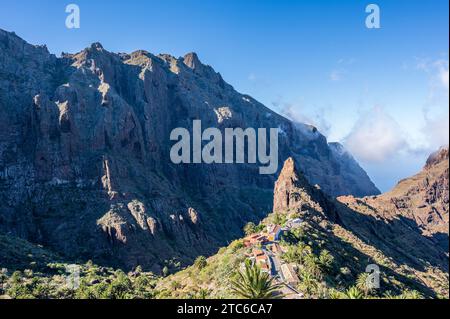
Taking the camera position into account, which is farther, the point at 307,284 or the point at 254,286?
the point at 307,284

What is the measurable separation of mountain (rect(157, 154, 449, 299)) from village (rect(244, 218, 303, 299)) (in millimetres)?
161

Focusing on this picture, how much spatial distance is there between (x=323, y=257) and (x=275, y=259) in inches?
303

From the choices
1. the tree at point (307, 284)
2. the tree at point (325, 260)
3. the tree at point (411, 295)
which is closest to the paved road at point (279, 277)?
the tree at point (307, 284)

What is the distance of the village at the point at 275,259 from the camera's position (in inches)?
2141

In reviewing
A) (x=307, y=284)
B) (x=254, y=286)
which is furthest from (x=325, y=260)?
(x=254, y=286)

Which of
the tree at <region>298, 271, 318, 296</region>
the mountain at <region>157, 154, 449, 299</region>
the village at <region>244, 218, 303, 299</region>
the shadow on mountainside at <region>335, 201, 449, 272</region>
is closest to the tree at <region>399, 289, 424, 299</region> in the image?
the mountain at <region>157, 154, 449, 299</region>

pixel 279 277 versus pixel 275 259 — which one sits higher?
pixel 275 259

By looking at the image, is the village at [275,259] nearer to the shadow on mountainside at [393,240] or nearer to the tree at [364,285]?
the tree at [364,285]

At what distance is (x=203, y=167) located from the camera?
199875mm

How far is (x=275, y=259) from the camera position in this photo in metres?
65.6

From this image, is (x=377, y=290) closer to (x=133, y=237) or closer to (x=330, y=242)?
(x=330, y=242)

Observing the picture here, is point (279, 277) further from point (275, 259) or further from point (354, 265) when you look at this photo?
point (354, 265)

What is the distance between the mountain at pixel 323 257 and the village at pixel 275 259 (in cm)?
16
